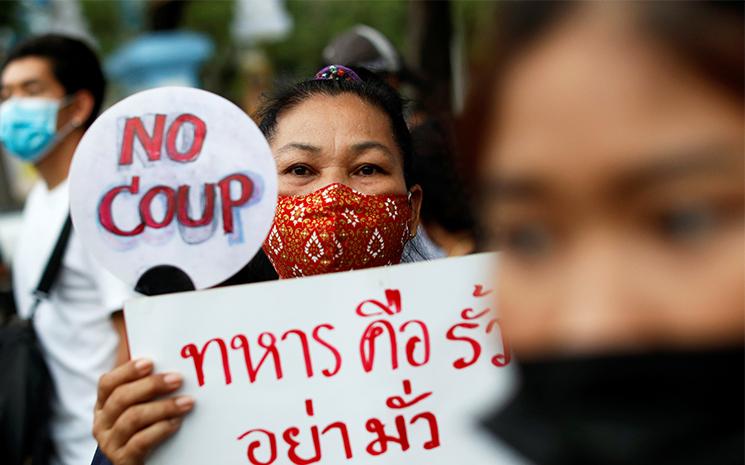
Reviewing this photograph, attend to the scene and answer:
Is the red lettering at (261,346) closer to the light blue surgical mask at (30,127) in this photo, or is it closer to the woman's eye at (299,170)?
the woman's eye at (299,170)

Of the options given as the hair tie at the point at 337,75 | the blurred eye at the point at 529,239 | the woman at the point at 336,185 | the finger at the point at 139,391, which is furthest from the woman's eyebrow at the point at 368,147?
the blurred eye at the point at 529,239

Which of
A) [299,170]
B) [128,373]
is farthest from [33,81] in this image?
[128,373]

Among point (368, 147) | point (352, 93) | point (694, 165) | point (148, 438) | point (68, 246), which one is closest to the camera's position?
point (694, 165)

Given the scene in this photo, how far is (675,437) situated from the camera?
2.61 ft

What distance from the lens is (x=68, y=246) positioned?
3064 mm

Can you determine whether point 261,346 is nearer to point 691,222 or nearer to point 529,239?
point 529,239

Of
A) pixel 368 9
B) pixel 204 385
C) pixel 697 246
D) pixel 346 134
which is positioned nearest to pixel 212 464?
pixel 204 385

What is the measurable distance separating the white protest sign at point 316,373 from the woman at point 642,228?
91cm

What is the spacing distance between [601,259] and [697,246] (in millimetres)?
76

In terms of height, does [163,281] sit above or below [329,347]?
above

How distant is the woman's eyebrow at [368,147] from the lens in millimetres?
2043

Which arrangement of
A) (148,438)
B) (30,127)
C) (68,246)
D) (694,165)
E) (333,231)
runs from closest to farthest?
1. (694,165)
2. (148,438)
3. (333,231)
4. (68,246)
5. (30,127)

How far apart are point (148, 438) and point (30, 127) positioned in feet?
7.40

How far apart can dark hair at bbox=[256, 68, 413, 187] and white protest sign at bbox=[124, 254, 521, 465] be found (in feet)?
1.85
